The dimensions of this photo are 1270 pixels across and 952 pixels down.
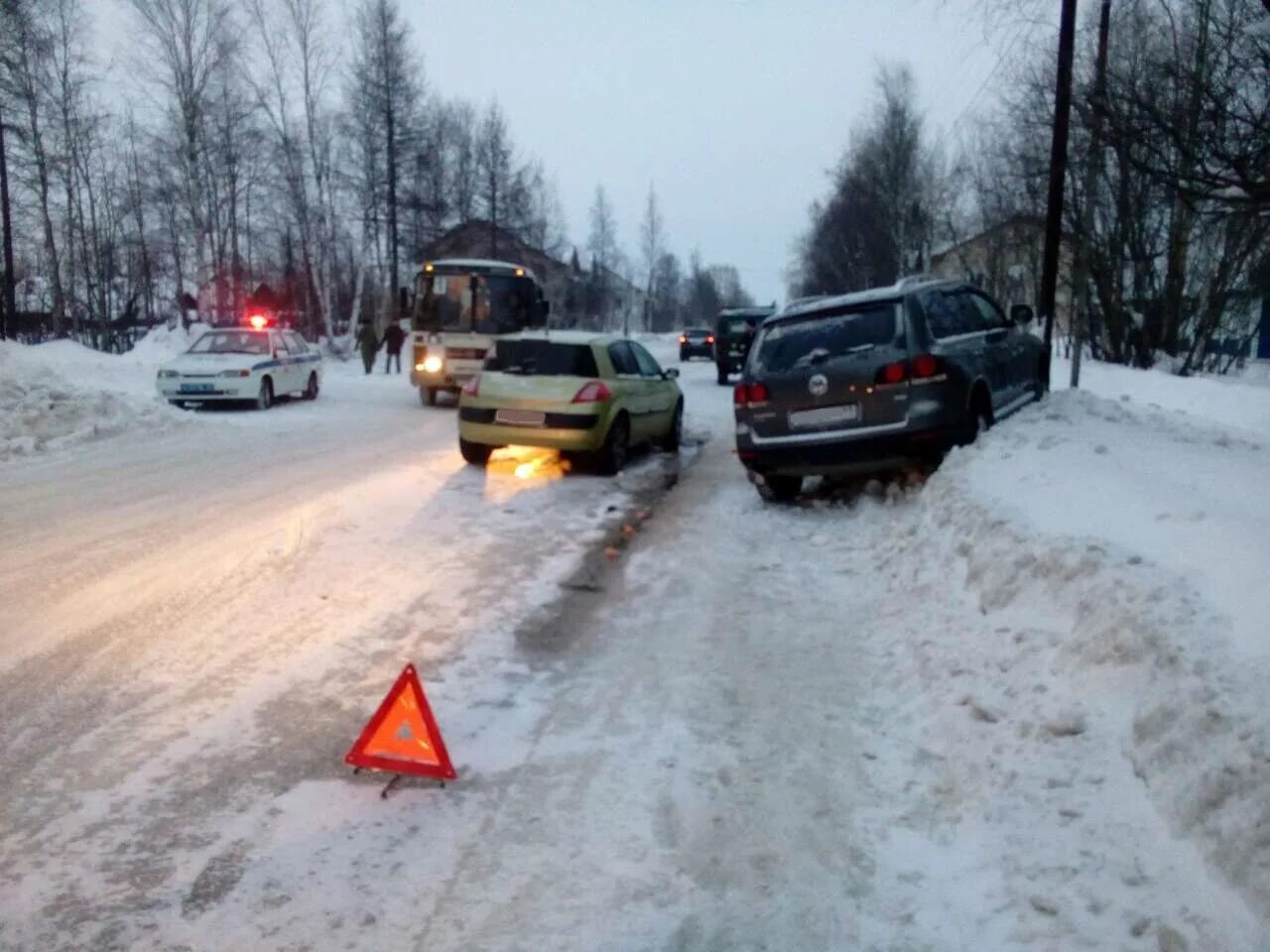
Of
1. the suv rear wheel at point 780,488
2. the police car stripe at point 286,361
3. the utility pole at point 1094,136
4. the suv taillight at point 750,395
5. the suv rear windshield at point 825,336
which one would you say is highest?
A: the utility pole at point 1094,136

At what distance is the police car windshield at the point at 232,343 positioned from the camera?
63.2ft

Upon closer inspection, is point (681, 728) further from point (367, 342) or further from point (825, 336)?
point (367, 342)

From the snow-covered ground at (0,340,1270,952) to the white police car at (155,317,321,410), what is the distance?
10712 mm

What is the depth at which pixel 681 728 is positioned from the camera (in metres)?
4.52

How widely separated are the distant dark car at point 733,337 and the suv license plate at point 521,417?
17.1 meters

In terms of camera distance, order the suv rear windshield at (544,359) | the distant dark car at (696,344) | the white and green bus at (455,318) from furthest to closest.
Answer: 1. the distant dark car at (696,344)
2. the white and green bus at (455,318)
3. the suv rear windshield at (544,359)

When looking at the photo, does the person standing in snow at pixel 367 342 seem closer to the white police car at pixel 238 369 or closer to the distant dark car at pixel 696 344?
the white police car at pixel 238 369

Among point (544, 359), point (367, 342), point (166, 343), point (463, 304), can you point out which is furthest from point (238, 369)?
point (166, 343)

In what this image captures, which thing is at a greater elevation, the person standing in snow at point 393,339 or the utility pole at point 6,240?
the utility pole at point 6,240

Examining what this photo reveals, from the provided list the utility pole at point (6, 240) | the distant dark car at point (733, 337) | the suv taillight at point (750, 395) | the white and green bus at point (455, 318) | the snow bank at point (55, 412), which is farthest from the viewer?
the utility pole at point (6, 240)

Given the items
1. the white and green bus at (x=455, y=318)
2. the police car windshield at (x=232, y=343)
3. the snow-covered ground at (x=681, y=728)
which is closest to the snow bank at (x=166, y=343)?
the police car windshield at (x=232, y=343)

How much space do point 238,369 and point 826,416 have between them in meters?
13.2

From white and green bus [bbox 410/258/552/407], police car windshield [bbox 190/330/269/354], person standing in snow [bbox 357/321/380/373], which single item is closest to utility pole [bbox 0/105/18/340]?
person standing in snow [bbox 357/321/380/373]

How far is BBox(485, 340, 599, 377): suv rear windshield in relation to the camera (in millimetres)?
11562
